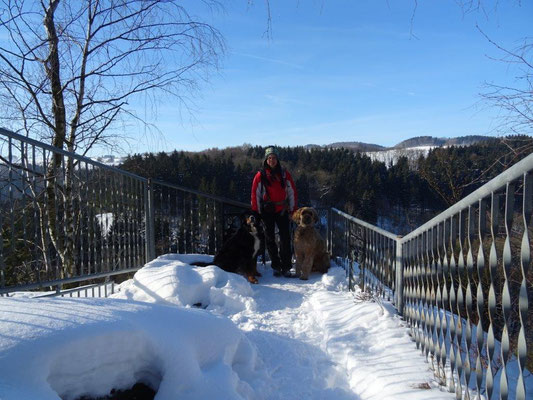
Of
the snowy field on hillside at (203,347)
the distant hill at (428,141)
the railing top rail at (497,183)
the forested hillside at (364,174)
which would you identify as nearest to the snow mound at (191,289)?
the snowy field on hillside at (203,347)

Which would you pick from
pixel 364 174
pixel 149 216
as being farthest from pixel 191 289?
pixel 364 174

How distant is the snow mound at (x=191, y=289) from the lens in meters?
3.92

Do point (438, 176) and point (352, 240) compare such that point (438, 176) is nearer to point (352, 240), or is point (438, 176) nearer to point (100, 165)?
point (352, 240)

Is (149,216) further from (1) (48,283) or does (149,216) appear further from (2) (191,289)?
(1) (48,283)

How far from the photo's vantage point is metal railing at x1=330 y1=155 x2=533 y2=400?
142cm

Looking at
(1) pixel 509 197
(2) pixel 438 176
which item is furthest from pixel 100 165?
(2) pixel 438 176

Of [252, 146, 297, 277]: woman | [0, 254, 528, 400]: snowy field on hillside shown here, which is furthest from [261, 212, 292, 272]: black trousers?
[0, 254, 528, 400]: snowy field on hillside

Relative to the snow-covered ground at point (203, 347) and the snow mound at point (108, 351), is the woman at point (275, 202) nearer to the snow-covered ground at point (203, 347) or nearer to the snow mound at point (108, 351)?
the snow-covered ground at point (203, 347)

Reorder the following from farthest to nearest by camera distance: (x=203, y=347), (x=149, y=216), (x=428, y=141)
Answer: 1. (x=428, y=141)
2. (x=149, y=216)
3. (x=203, y=347)

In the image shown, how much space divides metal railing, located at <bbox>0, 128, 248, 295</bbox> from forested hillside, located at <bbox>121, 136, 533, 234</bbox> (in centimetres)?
164

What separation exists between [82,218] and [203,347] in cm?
265

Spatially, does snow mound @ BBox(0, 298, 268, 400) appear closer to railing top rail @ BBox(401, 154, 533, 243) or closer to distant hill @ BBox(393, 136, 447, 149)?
railing top rail @ BBox(401, 154, 533, 243)

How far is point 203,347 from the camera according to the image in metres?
2.07

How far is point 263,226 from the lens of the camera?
18.6ft
